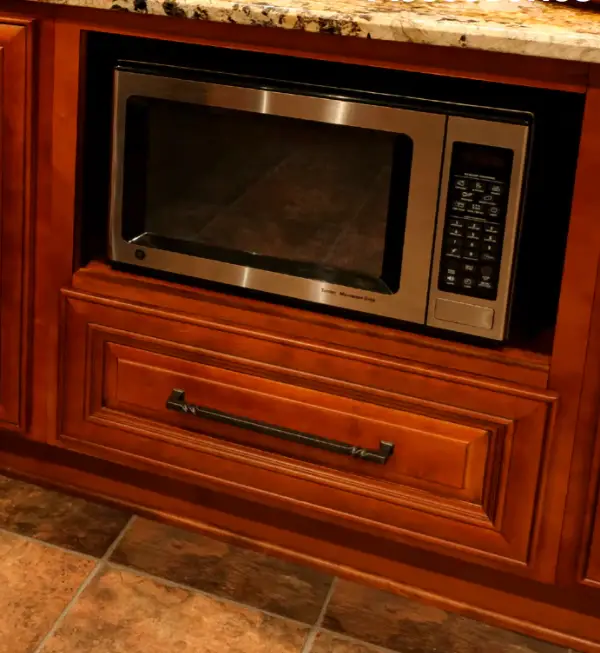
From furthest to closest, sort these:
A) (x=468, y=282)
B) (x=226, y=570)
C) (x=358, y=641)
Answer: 1. (x=226, y=570)
2. (x=358, y=641)
3. (x=468, y=282)

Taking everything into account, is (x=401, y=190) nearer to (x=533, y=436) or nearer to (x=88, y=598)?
(x=533, y=436)

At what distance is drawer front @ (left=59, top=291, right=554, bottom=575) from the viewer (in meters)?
1.34

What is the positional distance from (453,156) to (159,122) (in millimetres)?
441

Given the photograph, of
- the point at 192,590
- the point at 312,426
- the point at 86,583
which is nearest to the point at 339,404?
the point at 312,426

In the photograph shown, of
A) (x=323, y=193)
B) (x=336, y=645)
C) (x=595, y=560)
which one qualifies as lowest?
(x=336, y=645)

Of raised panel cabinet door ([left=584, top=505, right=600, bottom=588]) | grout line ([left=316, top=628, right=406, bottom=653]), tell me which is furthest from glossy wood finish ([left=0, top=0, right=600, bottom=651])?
grout line ([left=316, top=628, right=406, bottom=653])

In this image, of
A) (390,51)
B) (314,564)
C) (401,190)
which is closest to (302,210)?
(401,190)

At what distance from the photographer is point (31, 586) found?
4.80 ft

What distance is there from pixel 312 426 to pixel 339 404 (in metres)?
0.06

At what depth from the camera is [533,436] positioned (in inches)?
51.5

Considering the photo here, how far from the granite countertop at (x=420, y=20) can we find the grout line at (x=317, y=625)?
0.82 metres

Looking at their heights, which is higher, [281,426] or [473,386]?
[473,386]

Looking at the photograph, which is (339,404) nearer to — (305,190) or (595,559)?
(305,190)

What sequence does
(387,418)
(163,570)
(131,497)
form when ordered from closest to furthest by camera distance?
(387,418) → (163,570) → (131,497)
